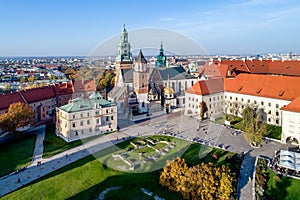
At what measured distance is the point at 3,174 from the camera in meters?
30.8

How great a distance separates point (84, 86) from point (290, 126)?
42.5m

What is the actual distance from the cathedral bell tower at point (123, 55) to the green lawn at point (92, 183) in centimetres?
3511

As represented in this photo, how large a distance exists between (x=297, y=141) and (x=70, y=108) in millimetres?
32708

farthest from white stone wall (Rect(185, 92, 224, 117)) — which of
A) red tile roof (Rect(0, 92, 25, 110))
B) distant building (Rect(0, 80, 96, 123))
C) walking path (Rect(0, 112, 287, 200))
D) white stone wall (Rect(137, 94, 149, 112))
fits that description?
red tile roof (Rect(0, 92, 25, 110))

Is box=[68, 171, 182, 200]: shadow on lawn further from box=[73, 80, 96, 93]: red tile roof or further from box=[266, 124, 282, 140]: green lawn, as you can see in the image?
box=[73, 80, 96, 93]: red tile roof

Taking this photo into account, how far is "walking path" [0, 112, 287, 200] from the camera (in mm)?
28625

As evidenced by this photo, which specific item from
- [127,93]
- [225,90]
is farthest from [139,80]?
[225,90]

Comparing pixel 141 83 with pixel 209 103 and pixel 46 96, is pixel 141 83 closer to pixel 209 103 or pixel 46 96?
pixel 209 103

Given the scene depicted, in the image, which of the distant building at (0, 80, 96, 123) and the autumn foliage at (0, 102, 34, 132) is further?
the distant building at (0, 80, 96, 123)

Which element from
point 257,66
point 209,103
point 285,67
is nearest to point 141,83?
point 209,103

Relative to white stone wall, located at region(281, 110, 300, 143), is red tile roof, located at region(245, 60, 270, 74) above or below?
above

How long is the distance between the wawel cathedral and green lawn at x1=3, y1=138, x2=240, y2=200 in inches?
833

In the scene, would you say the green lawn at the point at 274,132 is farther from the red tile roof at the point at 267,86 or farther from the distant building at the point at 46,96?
the distant building at the point at 46,96

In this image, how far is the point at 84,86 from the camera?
59.3m
